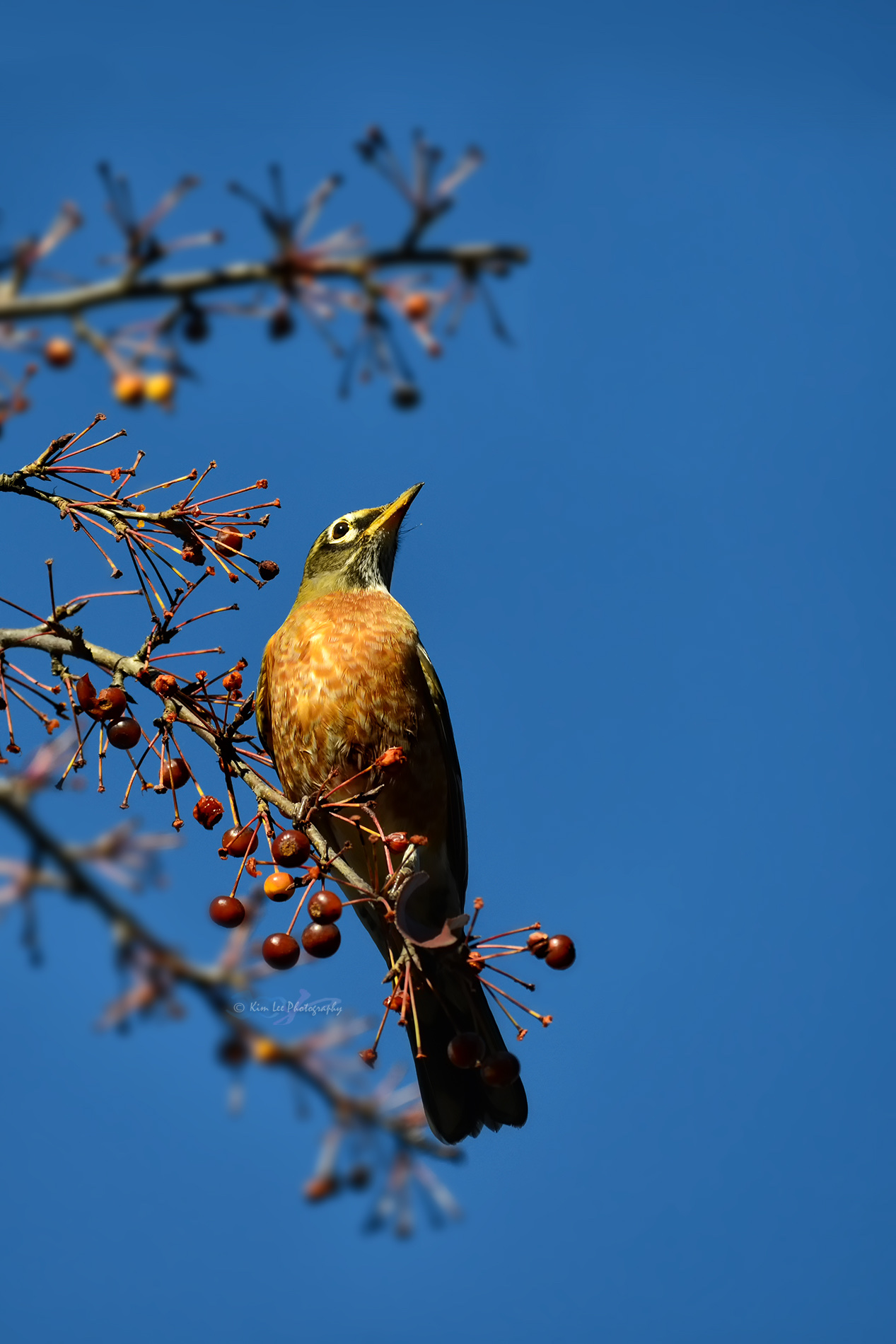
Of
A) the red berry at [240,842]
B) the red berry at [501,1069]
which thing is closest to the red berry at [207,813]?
the red berry at [240,842]

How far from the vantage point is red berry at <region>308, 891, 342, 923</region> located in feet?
8.28

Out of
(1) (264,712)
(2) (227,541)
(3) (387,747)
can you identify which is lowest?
(2) (227,541)

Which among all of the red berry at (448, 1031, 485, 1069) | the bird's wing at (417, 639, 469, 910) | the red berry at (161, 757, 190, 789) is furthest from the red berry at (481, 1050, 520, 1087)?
the bird's wing at (417, 639, 469, 910)

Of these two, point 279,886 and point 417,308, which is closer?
point 417,308

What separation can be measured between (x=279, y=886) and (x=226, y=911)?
0.18 metres

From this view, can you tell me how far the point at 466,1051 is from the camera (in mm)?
2791

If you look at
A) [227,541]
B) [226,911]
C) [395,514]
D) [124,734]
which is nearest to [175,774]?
[124,734]

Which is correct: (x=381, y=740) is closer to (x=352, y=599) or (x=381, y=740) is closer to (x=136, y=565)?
(x=352, y=599)

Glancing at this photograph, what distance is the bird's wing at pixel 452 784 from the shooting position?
4797mm

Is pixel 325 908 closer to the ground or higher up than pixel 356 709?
closer to the ground

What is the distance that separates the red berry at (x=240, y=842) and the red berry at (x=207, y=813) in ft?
0.34

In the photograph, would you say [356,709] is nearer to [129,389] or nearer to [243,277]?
[129,389]

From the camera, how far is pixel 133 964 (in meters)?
1.90

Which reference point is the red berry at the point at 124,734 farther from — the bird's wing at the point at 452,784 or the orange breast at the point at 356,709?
the bird's wing at the point at 452,784
